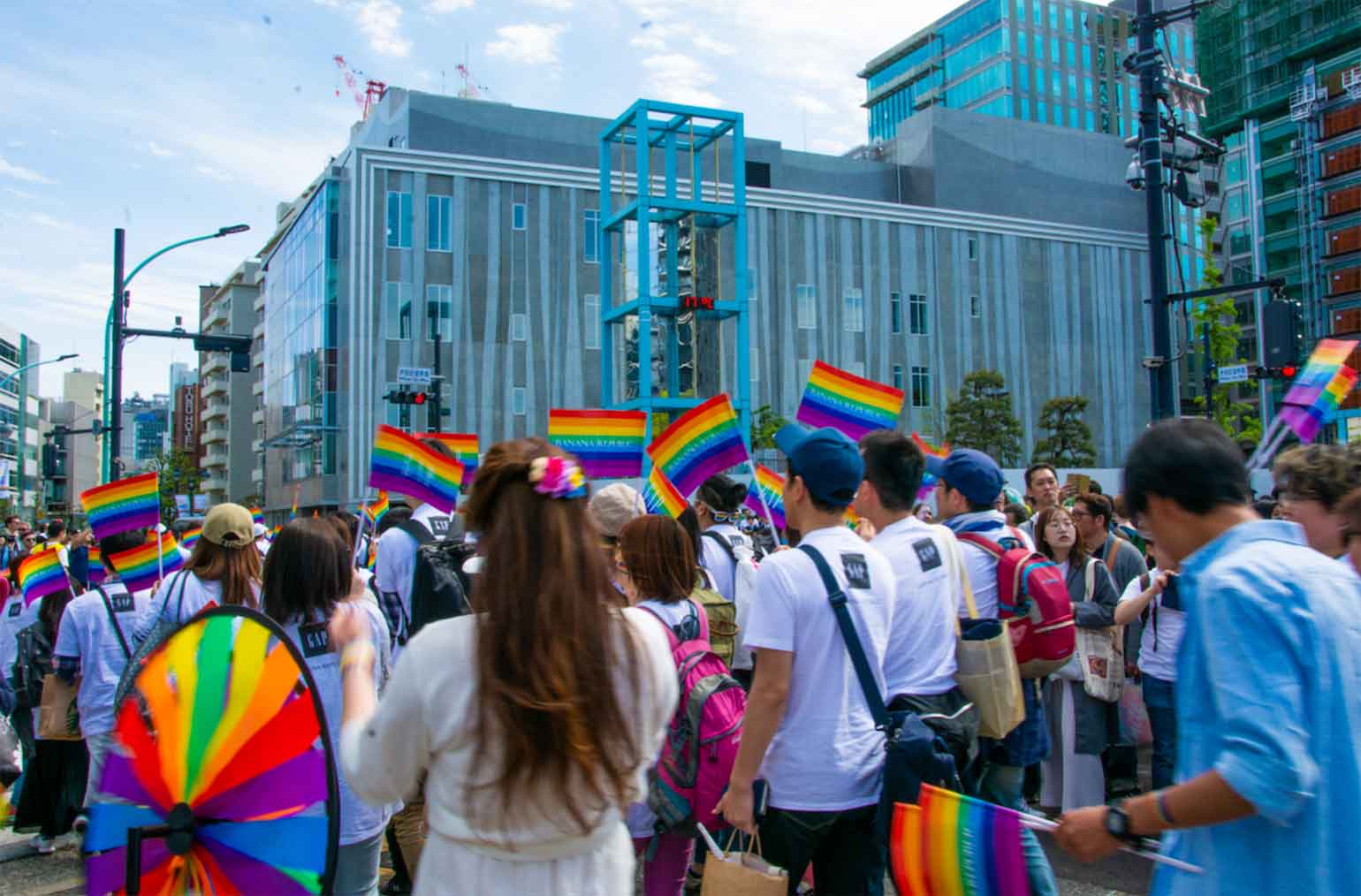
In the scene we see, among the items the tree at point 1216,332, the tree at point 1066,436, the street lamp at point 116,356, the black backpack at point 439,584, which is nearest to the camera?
the black backpack at point 439,584

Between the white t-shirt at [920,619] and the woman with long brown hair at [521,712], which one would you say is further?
the white t-shirt at [920,619]

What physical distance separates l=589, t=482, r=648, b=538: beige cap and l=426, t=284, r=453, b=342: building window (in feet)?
132

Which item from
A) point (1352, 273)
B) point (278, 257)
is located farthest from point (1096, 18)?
point (278, 257)

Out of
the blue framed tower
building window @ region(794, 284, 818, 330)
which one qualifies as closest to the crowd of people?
the blue framed tower

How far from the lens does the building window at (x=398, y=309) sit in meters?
43.8

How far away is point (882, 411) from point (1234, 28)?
79742 millimetres

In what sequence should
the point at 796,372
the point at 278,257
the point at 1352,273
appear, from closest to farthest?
the point at 796,372
the point at 278,257
the point at 1352,273

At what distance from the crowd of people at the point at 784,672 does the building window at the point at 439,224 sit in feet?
130

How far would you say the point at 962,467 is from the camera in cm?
483

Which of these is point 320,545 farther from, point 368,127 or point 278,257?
point 278,257

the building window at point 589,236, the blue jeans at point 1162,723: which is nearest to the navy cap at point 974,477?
the blue jeans at point 1162,723

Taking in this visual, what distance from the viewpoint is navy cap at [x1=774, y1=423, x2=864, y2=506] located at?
356cm

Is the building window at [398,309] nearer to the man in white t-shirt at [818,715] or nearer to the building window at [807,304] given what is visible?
the building window at [807,304]

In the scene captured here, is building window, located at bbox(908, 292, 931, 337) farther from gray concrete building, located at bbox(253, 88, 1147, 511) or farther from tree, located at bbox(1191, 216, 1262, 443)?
tree, located at bbox(1191, 216, 1262, 443)
